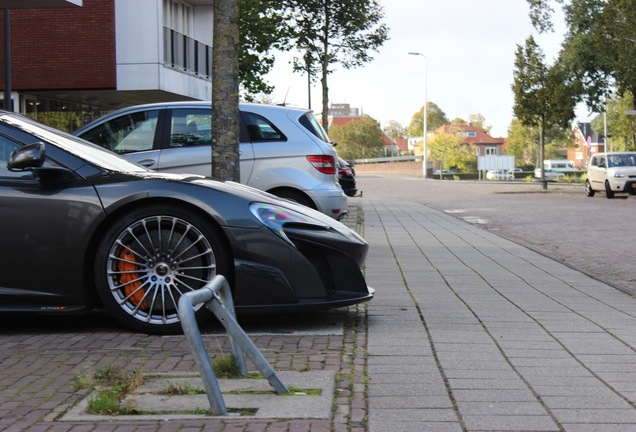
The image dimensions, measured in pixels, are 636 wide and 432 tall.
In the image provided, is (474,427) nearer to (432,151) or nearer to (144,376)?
(144,376)

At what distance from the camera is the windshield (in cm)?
612

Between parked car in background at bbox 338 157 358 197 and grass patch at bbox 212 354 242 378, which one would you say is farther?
parked car in background at bbox 338 157 358 197

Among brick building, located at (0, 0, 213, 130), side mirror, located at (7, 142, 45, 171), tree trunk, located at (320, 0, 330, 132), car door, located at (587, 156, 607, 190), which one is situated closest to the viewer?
side mirror, located at (7, 142, 45, 171)

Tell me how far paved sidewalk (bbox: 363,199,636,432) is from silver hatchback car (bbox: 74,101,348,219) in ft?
4.83

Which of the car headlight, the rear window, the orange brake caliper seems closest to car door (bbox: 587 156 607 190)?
the rear window

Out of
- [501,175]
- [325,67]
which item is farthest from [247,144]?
[501,175]

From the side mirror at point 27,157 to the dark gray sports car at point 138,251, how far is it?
0.12m

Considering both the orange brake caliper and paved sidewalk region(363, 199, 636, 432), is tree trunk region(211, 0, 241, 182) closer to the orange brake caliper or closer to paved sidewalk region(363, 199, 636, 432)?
paved sidewalk region(363, 199, 636, 432)

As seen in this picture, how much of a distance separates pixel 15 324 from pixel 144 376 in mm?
2206

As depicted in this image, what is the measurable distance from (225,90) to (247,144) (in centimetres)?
195

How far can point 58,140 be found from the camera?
20.4ft

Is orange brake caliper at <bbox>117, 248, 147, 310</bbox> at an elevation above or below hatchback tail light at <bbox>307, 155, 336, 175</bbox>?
below

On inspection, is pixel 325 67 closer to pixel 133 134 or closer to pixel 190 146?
pixel 190 146

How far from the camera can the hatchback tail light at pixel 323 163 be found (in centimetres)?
1123
